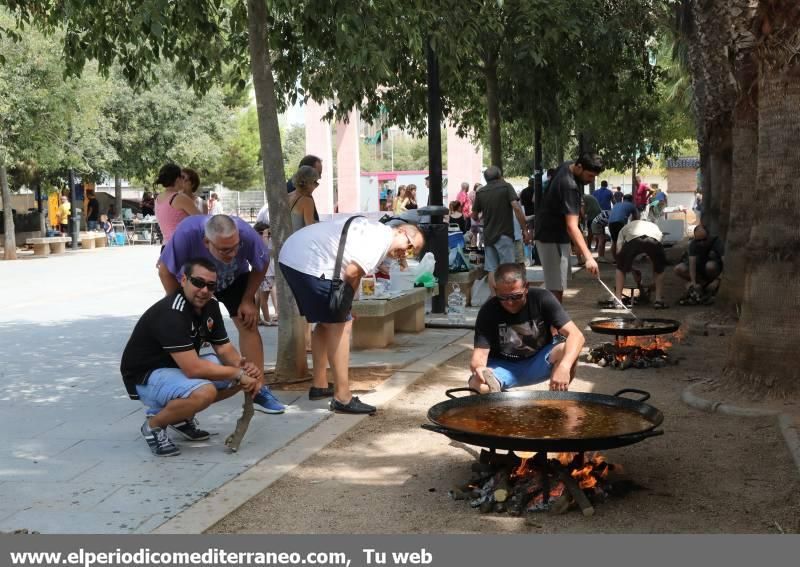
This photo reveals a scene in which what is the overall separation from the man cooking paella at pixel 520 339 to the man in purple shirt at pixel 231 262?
169 centimetres

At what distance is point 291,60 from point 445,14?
1.56m

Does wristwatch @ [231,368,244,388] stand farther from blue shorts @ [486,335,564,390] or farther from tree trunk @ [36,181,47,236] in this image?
tree trunk @ [36,181,47,236]

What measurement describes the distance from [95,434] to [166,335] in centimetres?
124

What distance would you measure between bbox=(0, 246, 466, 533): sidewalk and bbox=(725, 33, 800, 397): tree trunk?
283 centimetres

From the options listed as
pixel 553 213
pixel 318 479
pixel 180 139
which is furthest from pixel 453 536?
pixel 180 139

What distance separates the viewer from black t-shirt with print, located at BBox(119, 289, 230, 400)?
6.17 m

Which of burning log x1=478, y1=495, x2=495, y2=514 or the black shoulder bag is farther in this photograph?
the black shoulder bag

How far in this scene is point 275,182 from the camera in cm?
858

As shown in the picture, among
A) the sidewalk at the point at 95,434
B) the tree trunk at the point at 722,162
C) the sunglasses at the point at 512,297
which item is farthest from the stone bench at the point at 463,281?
the sunglasses at the point at 512,297

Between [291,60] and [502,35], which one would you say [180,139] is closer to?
[502,35]

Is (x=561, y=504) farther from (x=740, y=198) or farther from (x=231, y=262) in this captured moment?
(x=740, y=198)

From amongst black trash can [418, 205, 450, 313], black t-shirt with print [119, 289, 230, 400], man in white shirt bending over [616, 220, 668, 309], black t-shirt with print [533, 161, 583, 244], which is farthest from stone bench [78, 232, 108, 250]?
black t-shirt with print [119, 289, 230, 400]

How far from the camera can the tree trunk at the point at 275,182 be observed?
335 inches

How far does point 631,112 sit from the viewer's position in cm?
2414
